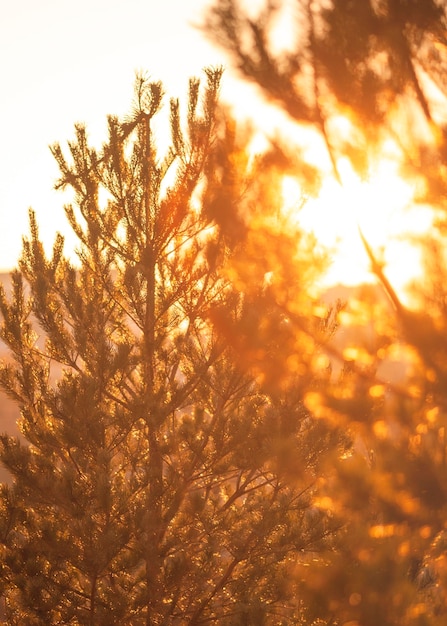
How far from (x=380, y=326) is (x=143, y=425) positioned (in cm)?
425

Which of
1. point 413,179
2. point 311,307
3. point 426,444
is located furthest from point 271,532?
point 413,179

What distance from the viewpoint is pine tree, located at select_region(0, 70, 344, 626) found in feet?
21.9

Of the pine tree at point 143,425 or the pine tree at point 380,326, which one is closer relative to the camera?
the pine tree at point 380,326

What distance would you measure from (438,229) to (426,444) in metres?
1.42

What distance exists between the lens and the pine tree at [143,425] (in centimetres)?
666

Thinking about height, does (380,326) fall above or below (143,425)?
below

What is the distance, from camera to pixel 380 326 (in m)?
4.07

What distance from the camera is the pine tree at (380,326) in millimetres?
3672

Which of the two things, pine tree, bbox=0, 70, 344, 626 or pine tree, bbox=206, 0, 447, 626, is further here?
pine tree, bbox=0, 70, 344, 626

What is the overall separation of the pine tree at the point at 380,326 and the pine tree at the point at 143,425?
6.70ft

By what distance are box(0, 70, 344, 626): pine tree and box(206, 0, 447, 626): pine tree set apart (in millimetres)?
2041

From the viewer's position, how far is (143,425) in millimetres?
7637

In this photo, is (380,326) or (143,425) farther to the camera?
(143,425)

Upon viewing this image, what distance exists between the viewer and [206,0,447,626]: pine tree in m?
3.67
